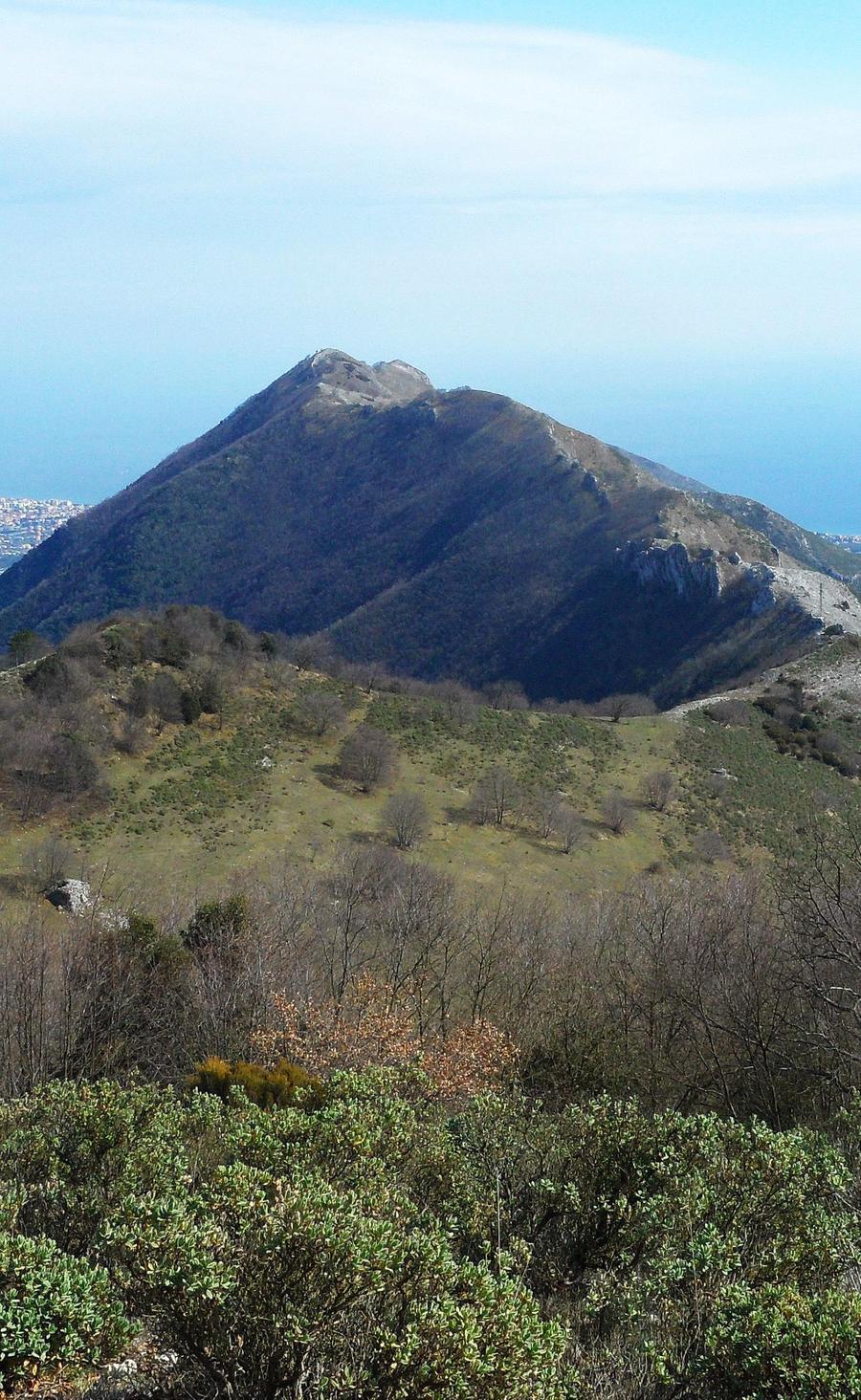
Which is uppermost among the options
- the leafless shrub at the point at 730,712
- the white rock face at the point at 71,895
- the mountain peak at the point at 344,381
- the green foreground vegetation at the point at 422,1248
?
the mountain peak at the point at 344,381

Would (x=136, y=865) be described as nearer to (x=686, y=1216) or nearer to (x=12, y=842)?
(x=12, y=842)

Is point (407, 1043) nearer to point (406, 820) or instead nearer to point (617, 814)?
point (406, 820)

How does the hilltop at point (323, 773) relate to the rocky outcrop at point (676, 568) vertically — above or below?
below

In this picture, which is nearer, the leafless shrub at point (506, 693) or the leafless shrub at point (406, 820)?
the leafless shrub at point (406, 820)

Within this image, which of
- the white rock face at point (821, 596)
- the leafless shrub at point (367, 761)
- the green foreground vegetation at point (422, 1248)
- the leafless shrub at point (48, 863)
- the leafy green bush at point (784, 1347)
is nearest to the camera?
the green foreground vegetation at point (422, 1248)

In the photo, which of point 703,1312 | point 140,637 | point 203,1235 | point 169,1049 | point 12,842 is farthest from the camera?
point 140,637

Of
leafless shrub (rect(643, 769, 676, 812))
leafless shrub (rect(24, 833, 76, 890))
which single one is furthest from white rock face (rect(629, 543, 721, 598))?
leafless shrub (rect(24, 833, 76, 890))

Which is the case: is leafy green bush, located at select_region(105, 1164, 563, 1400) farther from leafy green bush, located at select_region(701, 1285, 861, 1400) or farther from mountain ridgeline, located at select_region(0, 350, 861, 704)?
mountain ridgeline, located at select_region(0, 350, 861, 704)

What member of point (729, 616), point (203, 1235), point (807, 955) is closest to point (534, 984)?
A: point (807, 955)

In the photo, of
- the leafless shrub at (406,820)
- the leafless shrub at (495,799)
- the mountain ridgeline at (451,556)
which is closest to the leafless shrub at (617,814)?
the leafless shrub at (495,799)

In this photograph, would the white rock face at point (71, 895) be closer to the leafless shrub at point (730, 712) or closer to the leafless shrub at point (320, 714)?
the leafless shrub at point (320, 714)
